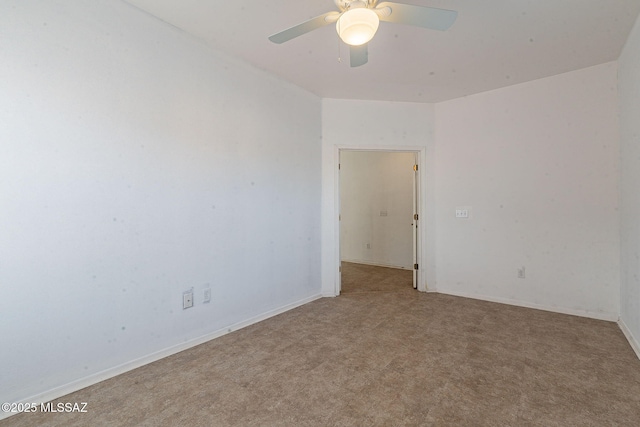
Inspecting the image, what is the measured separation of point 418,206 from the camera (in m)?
4.24

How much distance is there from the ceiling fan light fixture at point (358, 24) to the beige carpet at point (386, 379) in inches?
80.1

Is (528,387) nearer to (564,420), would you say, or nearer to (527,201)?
(564,420)

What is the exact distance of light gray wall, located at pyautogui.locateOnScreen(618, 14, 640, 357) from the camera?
2434 millimetres

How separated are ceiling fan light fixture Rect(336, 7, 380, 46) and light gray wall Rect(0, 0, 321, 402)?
1.57 metres

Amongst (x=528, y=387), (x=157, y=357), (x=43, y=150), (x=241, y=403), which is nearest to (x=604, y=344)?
(x=528, y=387)

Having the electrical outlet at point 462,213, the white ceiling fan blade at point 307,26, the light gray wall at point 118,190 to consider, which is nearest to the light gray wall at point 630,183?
the electrical outlet at point 462,213

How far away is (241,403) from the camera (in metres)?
1.76

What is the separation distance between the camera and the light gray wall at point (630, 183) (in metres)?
2.43

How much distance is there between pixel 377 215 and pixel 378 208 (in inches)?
5.7

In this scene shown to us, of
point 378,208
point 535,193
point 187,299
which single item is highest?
point 535,193

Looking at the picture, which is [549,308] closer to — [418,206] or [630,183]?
[630,183]

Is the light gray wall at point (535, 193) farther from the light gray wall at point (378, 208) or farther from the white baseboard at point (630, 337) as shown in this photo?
the light gray wall at point (378, 208)

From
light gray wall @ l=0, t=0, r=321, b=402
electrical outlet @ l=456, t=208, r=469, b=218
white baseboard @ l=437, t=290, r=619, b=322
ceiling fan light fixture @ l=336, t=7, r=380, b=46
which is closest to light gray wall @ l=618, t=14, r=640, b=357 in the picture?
white baseboard @ l=437, t=290, r=619, b=322

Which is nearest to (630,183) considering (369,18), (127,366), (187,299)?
(369,18)
